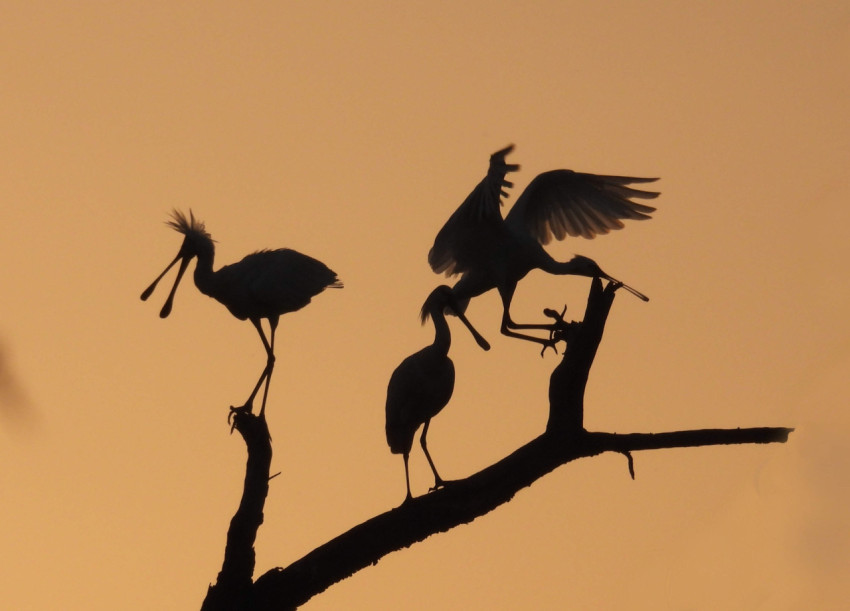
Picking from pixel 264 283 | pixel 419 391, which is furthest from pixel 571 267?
pixel 264 283

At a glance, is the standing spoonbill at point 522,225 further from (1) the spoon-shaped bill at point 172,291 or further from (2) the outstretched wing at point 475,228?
(1) the spoon-shaped bill at point 172,291

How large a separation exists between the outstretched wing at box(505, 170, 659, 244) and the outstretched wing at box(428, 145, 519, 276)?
48cm

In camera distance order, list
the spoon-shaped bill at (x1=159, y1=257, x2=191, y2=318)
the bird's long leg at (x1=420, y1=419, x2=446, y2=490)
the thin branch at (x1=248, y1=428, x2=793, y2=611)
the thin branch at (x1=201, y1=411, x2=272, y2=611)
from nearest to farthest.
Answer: the thin branch at (x1=248, y1=428, x2=793, y2=611) < the thin branch at (x1=201, y1=411, x2=272, y2=611) < the bird's long leg at (x1=420, y1=419, x2=446, y2=490) < the spoon-shaped bill at (x1=159, y1=257, x2=191, y2=318)

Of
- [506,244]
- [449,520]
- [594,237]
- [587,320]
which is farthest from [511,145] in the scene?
[449,520]

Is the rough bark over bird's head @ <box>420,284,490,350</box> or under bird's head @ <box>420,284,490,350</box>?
under

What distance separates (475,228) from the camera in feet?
55.3

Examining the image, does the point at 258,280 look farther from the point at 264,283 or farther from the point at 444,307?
the point at 444,307

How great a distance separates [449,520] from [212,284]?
263 inches

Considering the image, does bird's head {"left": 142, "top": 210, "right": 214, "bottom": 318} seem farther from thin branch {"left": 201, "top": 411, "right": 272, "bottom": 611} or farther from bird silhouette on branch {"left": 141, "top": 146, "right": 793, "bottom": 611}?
thin branch {"left": 201, "top": 411, "right": 272, "bottom": 611}

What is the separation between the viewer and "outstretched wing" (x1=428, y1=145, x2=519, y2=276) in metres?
15.7

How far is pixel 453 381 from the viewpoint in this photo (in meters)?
15.9

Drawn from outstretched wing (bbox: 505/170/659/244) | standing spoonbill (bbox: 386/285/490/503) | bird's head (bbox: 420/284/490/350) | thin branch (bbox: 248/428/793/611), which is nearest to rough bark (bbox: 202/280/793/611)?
thin branch (bbox: 248/428/793/611)

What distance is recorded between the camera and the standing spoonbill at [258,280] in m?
16.8

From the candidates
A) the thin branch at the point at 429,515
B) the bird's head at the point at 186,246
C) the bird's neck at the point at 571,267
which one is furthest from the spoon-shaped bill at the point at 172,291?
the thin branch at the point at 429,515
